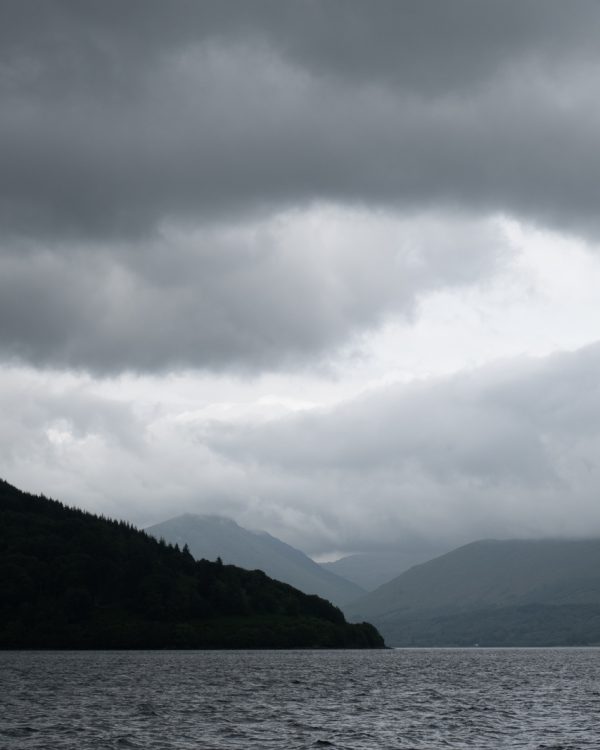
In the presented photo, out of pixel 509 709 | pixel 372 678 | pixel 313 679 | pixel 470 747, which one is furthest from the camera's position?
pixel 372 678

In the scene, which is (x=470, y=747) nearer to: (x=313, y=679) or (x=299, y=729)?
(x=299, y=729)

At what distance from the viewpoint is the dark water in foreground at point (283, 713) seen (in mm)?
86438

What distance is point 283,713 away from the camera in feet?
366

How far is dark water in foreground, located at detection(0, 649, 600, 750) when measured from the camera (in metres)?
86.4

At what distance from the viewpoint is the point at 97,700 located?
123688 mm

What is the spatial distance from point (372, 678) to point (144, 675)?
1693 inches

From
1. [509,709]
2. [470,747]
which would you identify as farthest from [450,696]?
[470,747]

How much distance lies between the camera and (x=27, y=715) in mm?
103438

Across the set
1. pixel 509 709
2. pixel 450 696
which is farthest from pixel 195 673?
pixel 509 709

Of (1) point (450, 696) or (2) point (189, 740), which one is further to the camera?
(1) point (450, 696)

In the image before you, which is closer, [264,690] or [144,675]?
[264,690]

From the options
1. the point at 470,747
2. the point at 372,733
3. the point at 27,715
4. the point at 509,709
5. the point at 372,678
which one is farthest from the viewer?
the point at 372,678

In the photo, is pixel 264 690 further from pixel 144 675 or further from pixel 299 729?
pixel 299 729

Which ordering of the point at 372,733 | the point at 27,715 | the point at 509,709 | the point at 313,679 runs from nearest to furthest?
the point at 372,733
the point at 27,715
the point at 509,709
the point at 313,679
